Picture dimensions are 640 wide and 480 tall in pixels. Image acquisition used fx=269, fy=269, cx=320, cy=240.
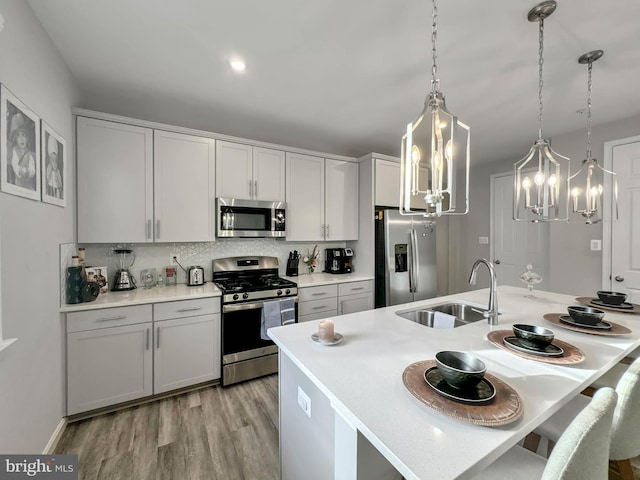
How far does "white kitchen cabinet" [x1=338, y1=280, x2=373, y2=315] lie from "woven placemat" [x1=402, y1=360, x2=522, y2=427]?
2.08 metres

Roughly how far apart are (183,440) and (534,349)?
2.12 metres

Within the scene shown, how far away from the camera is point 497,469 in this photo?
3.01 ft

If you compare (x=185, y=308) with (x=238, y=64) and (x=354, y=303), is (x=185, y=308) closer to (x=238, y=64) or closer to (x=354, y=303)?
(x=354, y=303)

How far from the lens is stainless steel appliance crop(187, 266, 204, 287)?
2.66m

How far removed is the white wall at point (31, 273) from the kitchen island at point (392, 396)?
122 cm

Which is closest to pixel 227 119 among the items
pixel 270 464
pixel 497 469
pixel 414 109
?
pixel 414 109

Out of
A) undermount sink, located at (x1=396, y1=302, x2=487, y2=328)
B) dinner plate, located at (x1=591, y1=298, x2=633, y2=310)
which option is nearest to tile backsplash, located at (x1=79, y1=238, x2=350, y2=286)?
undermount sink, located at (x1=396, y1=302, x2=487, y2=328)

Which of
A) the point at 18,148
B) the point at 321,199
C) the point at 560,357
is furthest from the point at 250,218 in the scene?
the point at 560,357

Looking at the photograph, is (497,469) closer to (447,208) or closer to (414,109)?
(447,208)

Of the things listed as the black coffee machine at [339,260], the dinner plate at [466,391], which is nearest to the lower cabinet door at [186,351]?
the black coffee machine at [339,260]

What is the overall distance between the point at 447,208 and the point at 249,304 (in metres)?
1.94

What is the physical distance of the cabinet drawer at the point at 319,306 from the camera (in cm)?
279

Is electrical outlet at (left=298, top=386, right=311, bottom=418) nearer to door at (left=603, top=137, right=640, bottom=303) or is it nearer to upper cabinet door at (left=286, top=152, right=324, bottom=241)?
upper cabinet door at (left=286, top=152, right=324, bottom=241)

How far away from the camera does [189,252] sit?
281 cm
